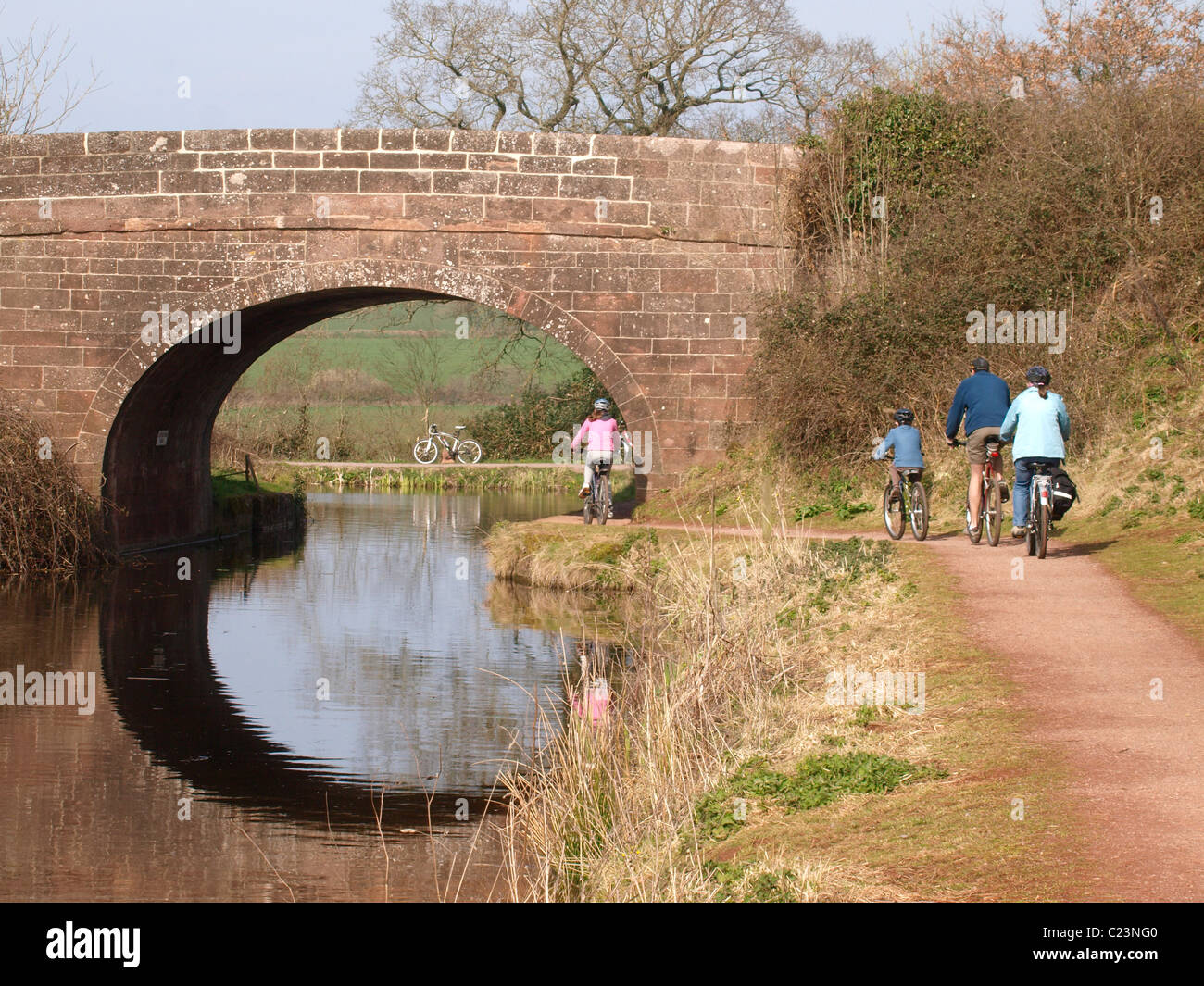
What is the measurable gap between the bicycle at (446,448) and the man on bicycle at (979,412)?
23837mm

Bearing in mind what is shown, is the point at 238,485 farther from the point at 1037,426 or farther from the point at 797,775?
the point at 797,775

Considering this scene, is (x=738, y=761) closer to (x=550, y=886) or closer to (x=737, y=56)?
(x=550, y=886)

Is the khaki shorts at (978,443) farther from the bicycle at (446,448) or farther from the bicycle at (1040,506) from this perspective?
the bicycle at (446,448)

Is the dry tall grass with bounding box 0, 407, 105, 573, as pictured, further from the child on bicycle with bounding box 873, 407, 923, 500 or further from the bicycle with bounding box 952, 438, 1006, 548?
the bicycle with bounding box 952, 438, 1006, 548

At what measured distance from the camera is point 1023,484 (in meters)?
10.3

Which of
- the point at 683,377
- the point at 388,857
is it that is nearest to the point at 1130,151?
the point at 683,377

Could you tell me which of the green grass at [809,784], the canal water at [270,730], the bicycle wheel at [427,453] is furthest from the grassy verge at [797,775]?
the bicycle wheel at [427,453]

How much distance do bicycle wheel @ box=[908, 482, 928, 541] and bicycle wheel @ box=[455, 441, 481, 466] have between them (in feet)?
77.0

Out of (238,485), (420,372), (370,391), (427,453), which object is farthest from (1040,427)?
(370,391)

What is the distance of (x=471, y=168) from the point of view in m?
14.8

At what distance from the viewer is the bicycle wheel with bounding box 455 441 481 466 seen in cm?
3466

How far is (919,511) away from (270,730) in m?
5.64

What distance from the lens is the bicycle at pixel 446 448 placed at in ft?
113

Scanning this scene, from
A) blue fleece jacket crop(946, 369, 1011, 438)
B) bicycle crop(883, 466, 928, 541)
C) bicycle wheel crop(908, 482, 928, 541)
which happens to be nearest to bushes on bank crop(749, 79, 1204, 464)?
bicycle crop(883, 466, 928, 541)
